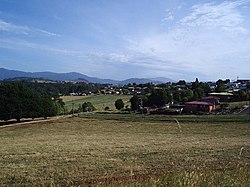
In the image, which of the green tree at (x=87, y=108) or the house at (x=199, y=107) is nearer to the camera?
the house at (x=199, y=107)

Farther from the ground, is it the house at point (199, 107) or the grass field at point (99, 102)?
the house at point (199, 107)

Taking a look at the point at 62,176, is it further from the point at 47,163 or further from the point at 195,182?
the point at 195,182

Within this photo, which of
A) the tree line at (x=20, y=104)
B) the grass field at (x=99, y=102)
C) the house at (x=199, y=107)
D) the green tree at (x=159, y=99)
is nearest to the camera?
the tree line at (x=20, y=104)

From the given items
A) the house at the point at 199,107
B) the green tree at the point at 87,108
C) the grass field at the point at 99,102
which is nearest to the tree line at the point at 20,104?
the green tree at the point at 87,108

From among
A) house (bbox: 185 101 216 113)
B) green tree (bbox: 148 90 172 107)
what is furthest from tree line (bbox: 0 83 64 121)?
house (bbox: 185 101 216 113)

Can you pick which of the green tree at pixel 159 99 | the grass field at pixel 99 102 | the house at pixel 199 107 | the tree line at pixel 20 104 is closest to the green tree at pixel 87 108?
the grass field at pixel 99 102

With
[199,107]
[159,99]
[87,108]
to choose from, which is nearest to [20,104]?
[87,108]

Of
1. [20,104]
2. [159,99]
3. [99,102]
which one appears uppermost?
[159,99]

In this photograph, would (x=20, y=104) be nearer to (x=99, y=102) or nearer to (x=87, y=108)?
(x=87, y=108)

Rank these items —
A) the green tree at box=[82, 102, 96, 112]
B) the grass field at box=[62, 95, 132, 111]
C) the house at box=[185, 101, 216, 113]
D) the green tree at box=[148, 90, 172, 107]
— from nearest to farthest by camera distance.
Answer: the house at box=[185, 101, 216, 113] < the green tree at box=[148, 90, 172, 107] < the green tree at box=[82, 102, 96, 112] < the grass field at box=[62, 95, 132, 111]

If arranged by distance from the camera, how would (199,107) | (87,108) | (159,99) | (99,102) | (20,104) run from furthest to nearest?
1. (99,102)
2. (87,108)
3. (159,99)
4. (199,107)
5. (20,104)

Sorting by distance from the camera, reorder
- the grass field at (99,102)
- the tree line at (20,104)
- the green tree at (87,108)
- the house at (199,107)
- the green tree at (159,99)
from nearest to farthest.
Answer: the tree line at (20,104) < the house at (199,107) < the green tree at (159,99) < the green tree at (87,108) < the grass field at (99,102)

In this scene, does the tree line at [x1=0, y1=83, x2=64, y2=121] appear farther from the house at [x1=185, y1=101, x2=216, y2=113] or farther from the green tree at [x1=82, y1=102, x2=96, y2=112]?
the house at [x1=185, y1=101, x2=216, y2=113]

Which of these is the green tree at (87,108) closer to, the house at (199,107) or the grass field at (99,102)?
the grass field at (99,102)
